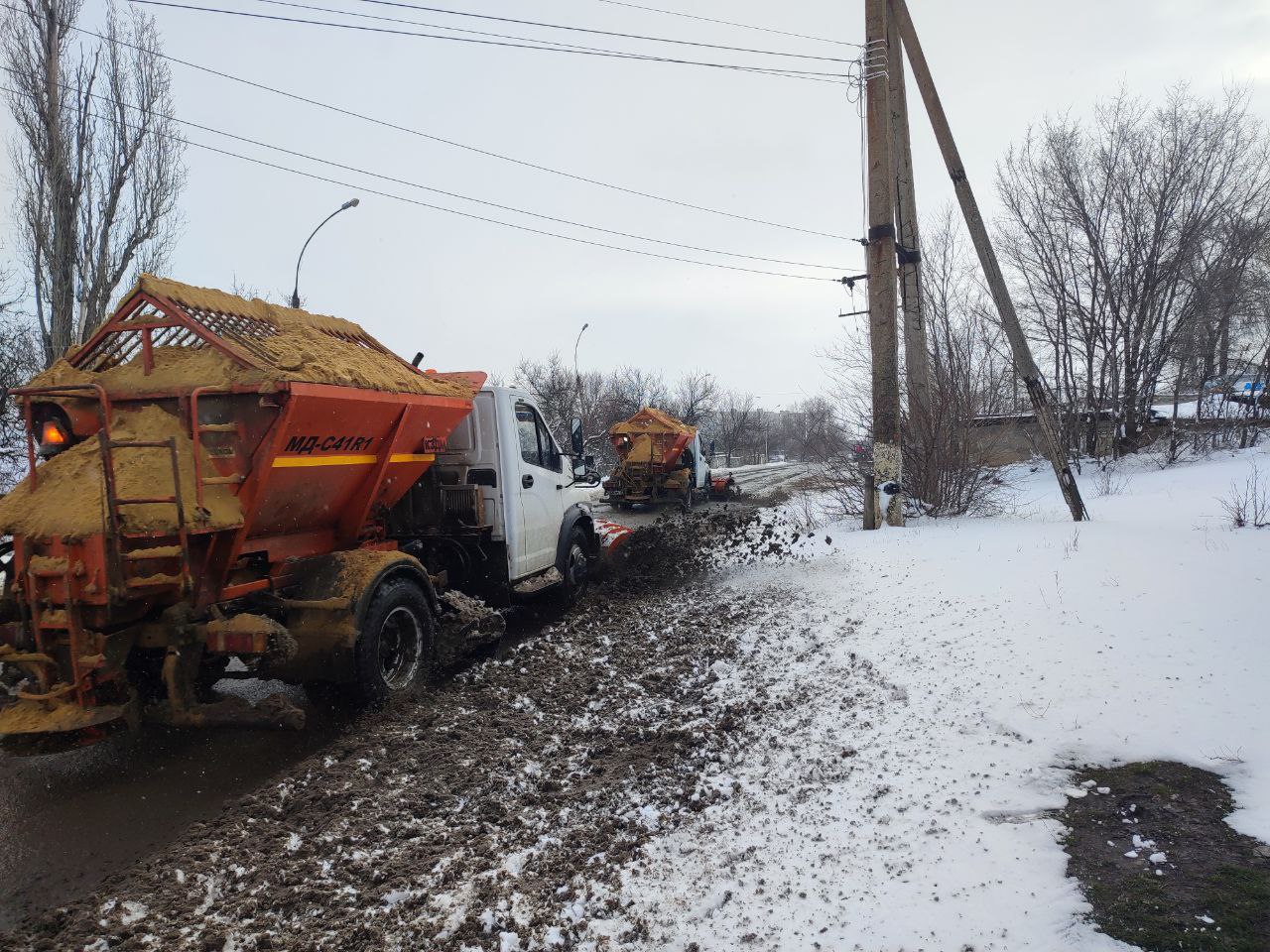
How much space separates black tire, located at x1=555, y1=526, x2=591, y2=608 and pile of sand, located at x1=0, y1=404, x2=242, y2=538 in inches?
169

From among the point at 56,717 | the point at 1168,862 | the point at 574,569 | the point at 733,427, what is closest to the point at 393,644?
the point at 56,717

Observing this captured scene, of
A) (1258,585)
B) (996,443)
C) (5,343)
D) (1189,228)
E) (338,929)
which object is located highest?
(1189,228)

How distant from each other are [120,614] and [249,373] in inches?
59.9

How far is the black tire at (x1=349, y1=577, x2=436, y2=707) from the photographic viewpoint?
5.01 metres

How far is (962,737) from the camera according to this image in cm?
396

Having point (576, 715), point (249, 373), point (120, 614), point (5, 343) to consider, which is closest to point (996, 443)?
point (576, 715)

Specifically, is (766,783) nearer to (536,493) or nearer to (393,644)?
(393,644)

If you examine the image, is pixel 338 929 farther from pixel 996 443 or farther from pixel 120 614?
pixel 996 443

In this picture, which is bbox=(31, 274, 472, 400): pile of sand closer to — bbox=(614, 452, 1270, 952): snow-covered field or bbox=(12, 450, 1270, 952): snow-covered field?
bbox=(12, 450, 1270, 952): snow-covered field

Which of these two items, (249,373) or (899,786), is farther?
(249,373)

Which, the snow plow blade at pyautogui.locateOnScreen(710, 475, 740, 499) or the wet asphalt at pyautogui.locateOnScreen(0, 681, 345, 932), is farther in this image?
the snow plow blade at pyautogui.locateOnScreen(710, 475, 740, 499)

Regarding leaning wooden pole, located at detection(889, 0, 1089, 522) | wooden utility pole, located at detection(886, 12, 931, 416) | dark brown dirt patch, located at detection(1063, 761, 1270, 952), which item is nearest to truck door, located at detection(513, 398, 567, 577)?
dark brown dirt patch, located at detection(1063, 761, 1270, 952)

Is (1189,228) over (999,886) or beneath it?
over

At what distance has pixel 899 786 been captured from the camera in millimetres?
3559
